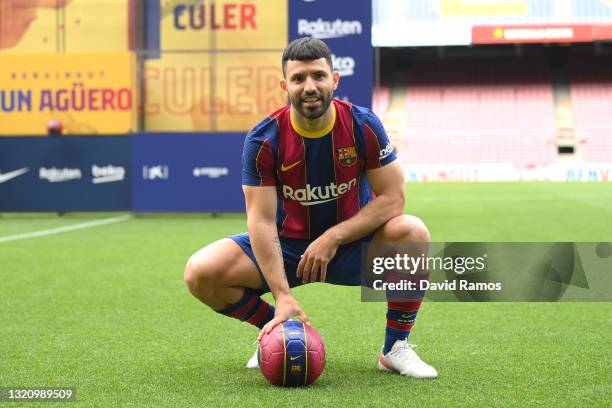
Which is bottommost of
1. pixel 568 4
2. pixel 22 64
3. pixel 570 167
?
pixel 570 167

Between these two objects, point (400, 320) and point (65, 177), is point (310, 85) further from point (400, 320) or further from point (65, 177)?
point (65, 177)

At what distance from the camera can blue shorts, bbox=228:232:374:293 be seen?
409 cm

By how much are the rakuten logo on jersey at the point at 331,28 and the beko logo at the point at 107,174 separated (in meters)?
3.37

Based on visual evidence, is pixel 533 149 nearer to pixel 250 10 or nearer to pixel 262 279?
pixel 250 10

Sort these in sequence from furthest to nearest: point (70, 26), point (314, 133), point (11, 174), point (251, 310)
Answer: point (70, 26) → point (11, 174) → point (251, 310) → point (314, 133)

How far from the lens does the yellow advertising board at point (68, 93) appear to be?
48.1ft

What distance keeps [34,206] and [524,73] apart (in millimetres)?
30640

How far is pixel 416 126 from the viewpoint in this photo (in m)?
38.2

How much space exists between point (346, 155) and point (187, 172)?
10.0m

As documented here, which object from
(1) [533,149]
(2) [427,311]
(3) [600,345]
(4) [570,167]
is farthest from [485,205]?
(1) [533,149]

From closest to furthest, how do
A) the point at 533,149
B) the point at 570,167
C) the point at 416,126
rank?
1. the point at 570,167
2. the point at 533,149
3. the point at 416,126

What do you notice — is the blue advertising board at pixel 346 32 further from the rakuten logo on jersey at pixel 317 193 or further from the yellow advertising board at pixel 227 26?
the rakuten logo on jersey at pixel 317 193

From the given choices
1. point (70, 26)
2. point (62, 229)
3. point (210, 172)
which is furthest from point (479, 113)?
point (62, 229)

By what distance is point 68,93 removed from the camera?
48.5 feet
